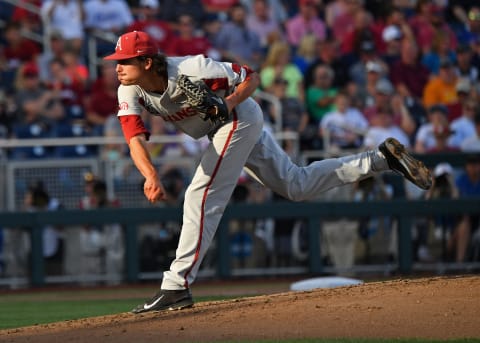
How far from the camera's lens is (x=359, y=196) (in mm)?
14555

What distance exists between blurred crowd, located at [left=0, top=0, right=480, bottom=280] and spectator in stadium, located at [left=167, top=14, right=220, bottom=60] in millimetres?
23

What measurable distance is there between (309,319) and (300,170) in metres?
1.41

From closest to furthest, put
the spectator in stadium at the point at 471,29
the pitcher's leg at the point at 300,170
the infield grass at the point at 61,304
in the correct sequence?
the pitcher's leg at the point at 300,170 → the infield grass at the point at 61,304 → the spectator in stadium at the point at 471,29

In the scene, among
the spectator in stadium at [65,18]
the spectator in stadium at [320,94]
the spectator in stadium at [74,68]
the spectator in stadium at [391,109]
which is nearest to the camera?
the spectator in stadium at [74,68]

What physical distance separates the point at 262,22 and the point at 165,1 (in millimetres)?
1613

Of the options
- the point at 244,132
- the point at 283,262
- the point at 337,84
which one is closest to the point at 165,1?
the point at 337,84

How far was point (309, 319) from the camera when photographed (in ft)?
22.8

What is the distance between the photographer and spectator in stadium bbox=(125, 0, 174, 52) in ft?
53.1

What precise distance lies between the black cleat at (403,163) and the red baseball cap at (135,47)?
2069mm

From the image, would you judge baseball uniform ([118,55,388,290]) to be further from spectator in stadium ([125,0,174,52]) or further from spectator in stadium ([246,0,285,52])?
spectator in stadium ([246,0,285,52])

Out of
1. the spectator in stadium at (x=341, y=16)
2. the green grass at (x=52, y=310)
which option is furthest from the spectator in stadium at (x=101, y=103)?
the spectator in stadium at (x=341, y=16)

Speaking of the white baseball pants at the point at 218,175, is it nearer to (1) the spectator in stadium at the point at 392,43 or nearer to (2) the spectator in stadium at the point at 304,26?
(2) the spectator in stadium at the point at 304,26

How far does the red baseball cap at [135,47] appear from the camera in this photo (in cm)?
709

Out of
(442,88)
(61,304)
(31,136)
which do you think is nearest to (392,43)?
(442,88)
